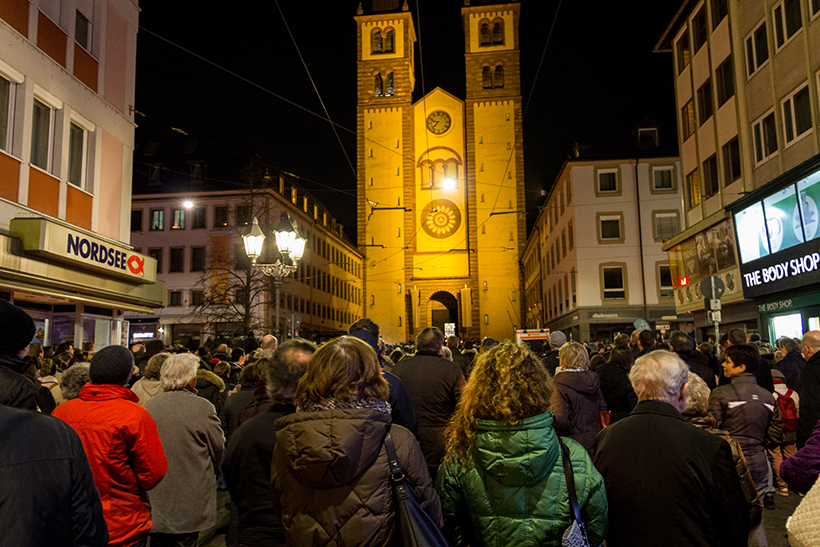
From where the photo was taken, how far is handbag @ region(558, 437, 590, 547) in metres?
2.64

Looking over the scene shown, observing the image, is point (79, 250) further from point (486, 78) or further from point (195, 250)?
point (486, 78)

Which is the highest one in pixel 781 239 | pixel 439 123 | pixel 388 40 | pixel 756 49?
pixel 388 40

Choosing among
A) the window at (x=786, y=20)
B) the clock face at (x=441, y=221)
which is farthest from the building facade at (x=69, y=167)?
the clock face at (x=441, y=221)

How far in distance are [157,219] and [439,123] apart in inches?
925

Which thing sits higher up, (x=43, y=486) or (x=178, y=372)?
(x=178, y=372)

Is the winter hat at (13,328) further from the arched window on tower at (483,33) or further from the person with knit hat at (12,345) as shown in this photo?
the arched window on tower at (483,33)

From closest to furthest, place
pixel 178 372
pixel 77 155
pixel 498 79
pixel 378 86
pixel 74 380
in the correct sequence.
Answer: pixel 74 380, pixel 178 372, pixel 77 155, pixel 498 79, pixel 378 86

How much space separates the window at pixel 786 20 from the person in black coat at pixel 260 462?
1604 centimetres

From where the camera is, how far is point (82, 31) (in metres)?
14.3

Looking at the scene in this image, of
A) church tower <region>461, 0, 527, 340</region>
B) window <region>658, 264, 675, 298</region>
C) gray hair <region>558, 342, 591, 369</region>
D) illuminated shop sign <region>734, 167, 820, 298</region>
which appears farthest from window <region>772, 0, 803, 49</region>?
church tower <region>461, 0, 527, 340</region>

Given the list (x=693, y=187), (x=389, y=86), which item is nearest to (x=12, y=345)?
(x=693, y=187)

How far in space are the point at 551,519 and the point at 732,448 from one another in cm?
93

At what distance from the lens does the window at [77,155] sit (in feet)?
45.6

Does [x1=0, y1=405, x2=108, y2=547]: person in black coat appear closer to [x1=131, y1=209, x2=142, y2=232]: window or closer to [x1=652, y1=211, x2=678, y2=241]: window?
[x1=652, y1=211, x2=678, y2=241]: window
